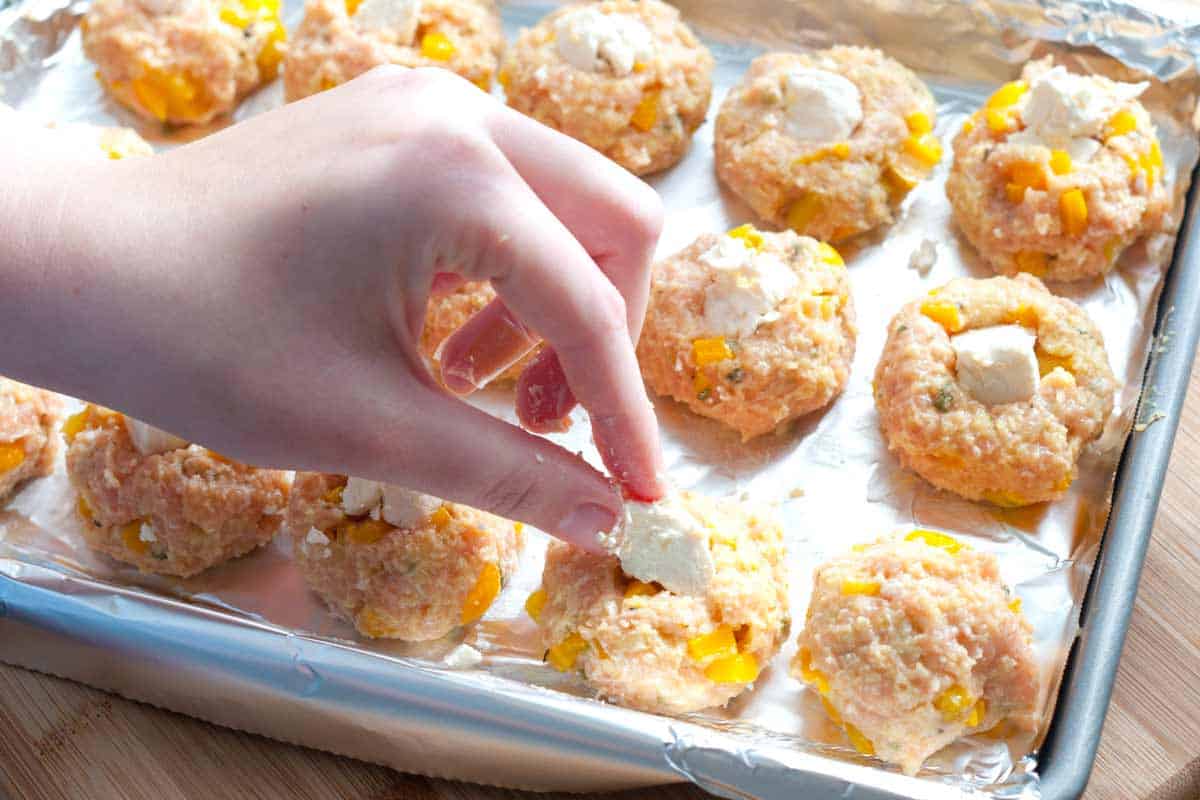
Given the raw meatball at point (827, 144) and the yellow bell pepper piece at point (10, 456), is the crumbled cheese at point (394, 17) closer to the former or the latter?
the raw meatball at point (827, 144)

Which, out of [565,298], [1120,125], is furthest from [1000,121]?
[565,298]

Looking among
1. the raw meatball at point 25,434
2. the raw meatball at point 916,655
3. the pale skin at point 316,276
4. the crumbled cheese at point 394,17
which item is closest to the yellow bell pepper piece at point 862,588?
the raw meatball at point 916,655

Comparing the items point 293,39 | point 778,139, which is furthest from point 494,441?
point 293,39

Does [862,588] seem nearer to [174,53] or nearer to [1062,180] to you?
[1062,180]

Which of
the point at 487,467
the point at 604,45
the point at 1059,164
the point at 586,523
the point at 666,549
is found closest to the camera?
the point at 487,467

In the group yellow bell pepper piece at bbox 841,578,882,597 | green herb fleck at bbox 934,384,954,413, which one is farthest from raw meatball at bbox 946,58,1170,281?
yellow bell pepper piece at bbox 841,578,882,597

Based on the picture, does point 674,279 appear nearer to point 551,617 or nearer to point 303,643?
point 551,617

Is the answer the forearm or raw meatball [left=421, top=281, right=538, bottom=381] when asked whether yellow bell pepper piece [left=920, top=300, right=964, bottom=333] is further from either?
the forearm
